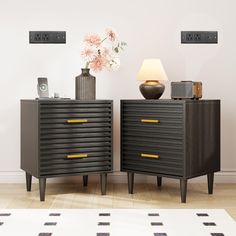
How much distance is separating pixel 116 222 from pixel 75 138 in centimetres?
87

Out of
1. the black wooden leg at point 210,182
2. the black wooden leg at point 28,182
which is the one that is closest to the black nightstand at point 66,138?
the black wooden leg at point 28,182

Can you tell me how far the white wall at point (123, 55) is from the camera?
13.8 feet

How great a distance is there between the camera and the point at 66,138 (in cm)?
362

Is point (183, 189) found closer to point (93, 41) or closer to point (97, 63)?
point (97, 63)

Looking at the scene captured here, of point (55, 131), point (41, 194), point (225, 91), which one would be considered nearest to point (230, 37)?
point (225, 91)

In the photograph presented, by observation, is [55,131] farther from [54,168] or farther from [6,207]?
[6,207]

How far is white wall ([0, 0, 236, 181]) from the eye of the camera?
420cm

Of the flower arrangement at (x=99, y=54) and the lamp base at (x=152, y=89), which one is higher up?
the flower arrangement at (x=99, y=54)

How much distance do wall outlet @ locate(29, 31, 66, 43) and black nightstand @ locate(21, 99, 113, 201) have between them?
0.65 metres

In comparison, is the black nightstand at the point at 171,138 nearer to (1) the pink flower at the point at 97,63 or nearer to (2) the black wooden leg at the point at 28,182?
(1) the pink flower at the point at 97,63

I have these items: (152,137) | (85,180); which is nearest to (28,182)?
(85,180)

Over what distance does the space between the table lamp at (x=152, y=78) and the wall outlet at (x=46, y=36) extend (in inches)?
32.7

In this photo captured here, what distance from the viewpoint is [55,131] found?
357 cm

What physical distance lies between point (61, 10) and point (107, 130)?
3.84 ft
